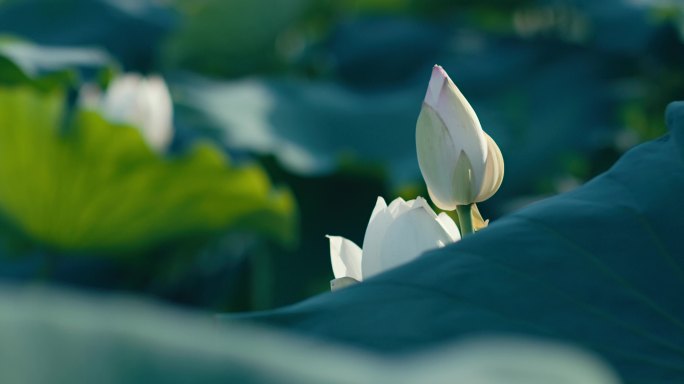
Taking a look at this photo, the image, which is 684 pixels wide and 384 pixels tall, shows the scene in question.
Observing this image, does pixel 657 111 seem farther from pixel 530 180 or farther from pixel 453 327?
pixel 453 327

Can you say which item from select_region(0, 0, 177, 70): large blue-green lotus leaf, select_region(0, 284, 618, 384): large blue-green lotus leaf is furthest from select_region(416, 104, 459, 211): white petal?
select_region(0, 0, 177, 70): large blue-green lotus leaf

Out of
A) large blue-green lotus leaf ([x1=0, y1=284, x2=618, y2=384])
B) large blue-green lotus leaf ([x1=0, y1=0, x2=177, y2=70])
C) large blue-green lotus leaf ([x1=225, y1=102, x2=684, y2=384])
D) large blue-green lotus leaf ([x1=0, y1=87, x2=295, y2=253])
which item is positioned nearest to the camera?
large blue-green lotus leaf ([x1=0, y1=284, x2=618, y2=384])

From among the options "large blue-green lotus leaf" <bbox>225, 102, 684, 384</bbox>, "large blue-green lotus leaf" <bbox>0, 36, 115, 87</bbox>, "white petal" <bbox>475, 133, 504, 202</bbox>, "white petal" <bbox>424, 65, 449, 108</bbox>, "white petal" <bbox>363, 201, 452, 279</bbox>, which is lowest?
"large blue-green lotus leaf" <bbox>225, 102, 684, 384</bbox>

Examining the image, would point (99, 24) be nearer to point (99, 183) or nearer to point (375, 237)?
point (99, 183)

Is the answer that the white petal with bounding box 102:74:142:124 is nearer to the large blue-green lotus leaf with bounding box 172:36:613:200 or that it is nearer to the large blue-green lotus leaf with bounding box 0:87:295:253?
the large blue-green lotus leaf with bounding box 0:87:295:253

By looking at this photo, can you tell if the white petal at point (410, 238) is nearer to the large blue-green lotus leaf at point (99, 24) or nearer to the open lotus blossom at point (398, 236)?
the open lotus blossom at point (398, 236)

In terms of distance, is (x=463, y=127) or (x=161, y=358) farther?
(x=463, y=127)

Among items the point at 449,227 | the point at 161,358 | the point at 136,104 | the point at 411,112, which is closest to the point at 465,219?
the point at 449,227
